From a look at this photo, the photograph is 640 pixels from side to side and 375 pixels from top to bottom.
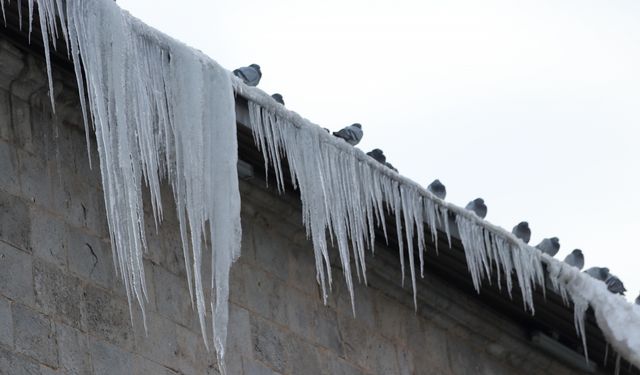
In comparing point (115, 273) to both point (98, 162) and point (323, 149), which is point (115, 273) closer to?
point (98, 162)

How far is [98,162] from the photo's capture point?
8227 millimetres

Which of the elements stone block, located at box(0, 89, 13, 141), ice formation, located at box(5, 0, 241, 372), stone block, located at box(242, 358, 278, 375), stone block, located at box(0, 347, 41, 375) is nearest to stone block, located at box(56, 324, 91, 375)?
stone block, located at box(0, 347, 41, 375)

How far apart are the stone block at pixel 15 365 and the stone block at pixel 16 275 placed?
0.76 ft

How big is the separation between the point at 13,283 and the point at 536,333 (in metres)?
3.45

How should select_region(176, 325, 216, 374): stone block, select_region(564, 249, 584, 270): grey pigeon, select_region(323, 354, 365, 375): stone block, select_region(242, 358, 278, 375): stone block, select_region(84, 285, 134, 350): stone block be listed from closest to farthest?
select_region(84, 285, 134, 350): stone block
select_region(176, 325, 216, 374): stone block
select_region(242, 358, 278, 375): stone block
select_region(323, 354, 365, 375): stone block
select_region(564, 249, 584, 270): grey pigeon

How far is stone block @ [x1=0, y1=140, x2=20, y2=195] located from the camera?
779 centimetres

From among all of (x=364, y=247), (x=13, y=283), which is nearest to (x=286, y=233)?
(x=364, y=247)

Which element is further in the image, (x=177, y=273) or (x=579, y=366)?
(x=579, y=366)

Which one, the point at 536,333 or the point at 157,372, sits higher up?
the point at 536,333

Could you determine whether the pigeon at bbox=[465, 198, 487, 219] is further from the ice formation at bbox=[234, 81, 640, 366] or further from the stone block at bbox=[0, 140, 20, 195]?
the stone block at bbox=[0, 140, 20, 195]

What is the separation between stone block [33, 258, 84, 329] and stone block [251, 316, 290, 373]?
41.6 inches

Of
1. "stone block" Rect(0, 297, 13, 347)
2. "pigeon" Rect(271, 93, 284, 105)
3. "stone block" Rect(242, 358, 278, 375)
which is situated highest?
"pigeon" Rect(271, 93, 284, 105)

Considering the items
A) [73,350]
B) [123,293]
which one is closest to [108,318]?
[123,293]

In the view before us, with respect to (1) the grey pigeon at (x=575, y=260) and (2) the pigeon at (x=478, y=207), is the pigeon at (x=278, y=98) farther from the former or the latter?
(1) the grey pigeon at (x=575, y=260)
